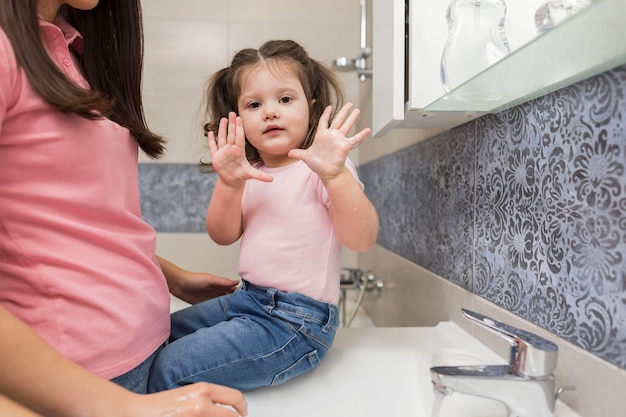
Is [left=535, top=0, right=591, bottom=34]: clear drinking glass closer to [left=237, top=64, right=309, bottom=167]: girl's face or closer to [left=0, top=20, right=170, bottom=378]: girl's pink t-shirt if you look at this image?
[left=237, top=64, right=309, bottom=167]: girl's face

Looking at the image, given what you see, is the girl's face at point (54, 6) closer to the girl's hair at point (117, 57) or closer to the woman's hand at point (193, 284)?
the girl's hair at point (117, 57)

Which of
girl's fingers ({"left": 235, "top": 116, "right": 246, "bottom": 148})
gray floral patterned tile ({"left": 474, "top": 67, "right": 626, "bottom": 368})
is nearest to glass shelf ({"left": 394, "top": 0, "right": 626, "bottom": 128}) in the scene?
gray floral patterned tile ({"left": 474, "top": 67, "right": 626, "bottom": 368})

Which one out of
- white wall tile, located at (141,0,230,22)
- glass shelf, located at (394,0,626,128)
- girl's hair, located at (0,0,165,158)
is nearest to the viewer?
glass shelf, located at (394,0,626,128)

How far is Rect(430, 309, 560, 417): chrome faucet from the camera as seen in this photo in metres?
0.49

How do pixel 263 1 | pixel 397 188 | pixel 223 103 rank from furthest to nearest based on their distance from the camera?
pixel 263 1 → pixel 397 188 → pixel 223 103

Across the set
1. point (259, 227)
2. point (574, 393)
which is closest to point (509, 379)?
point (574, 393)

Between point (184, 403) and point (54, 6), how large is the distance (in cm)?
48

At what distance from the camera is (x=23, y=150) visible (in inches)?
19.3

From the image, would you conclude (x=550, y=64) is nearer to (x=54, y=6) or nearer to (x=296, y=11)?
(x=54, y=6)

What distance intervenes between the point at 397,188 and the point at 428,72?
60cm

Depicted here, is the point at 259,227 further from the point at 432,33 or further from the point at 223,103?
the point at 432,33

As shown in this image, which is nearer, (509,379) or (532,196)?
(509,379)

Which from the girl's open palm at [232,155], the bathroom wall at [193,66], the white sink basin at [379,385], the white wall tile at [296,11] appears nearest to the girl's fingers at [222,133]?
the girl's open palm at [232,155]

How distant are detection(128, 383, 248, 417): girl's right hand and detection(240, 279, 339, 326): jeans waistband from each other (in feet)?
0.84
